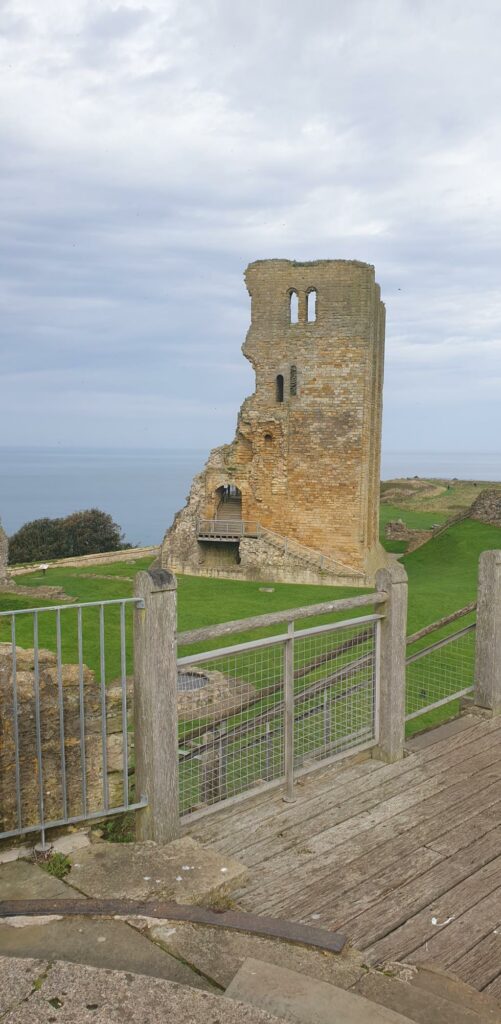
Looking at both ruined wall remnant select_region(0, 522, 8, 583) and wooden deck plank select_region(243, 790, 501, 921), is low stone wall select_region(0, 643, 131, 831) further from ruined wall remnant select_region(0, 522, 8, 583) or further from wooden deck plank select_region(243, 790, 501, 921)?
ruined wall remnant select_region(0, 522, 8, 583)

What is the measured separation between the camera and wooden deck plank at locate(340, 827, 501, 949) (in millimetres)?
3848

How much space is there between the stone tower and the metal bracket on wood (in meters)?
25.8

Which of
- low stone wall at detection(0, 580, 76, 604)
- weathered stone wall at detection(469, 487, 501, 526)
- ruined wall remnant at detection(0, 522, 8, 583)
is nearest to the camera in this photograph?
low stone wall at detection(0, 580, 76, 604)

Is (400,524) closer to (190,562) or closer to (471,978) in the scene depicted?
(190,562)

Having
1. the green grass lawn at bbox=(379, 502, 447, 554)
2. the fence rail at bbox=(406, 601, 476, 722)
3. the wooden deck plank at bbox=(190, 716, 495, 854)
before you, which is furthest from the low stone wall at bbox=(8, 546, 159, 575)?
the wooden deck plank at bbox=(190, 716, 495, 854)

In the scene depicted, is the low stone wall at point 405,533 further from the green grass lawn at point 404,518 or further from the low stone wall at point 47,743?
the low stone wall at point 47,743

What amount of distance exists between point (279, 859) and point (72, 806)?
128cm

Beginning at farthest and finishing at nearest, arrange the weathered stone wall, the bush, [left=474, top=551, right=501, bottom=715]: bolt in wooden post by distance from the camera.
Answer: the bush
the weathered stone wall
[left=474, top=551, right=501, bottom=715]: bolt in wooden post

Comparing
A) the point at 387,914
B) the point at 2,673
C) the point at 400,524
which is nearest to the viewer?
the point at 387,914

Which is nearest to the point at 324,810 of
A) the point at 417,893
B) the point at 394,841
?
the point at 394,841

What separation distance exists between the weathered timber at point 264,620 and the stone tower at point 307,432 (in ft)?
77.9

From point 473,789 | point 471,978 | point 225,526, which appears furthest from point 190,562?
point 471,978

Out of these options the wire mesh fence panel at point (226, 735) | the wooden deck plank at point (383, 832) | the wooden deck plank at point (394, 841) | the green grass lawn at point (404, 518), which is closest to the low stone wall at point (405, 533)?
the green grass lawn at point (404, 518)

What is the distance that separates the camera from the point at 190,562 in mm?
32156
